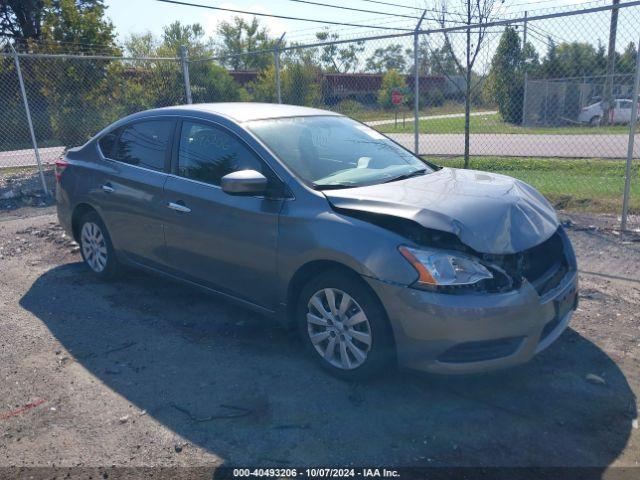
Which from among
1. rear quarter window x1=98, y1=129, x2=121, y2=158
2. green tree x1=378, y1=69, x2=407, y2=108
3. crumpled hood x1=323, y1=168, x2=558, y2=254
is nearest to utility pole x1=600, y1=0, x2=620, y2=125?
green tree x1=378, y1=69, x2=407, y2=108

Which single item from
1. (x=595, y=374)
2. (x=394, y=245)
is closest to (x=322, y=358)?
(x=394, y=245)

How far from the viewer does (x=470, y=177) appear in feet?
14.9

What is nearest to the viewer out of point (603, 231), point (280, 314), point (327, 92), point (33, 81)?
point (280, 314)

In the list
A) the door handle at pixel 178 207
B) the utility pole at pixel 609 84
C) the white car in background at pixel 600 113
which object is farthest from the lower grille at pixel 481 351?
the white car in background at pixel 600 113

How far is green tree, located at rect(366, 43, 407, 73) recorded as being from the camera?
9664 millimetres

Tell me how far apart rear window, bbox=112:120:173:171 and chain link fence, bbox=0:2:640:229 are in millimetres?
4083

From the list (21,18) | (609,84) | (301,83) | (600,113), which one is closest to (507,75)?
(609,84)

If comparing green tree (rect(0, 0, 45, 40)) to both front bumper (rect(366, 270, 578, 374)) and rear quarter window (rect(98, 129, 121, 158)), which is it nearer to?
rear quarter window (rect(98, 129, 121, 158))

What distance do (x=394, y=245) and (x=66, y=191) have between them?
13.2 ft

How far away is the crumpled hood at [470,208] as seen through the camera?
3.49 m

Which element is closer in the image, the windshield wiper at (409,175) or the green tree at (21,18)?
the windshield wiper at (409,175)

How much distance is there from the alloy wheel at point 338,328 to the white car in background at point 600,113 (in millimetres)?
6908

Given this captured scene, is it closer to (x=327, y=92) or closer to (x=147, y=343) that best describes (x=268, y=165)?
(x=147, y=343)

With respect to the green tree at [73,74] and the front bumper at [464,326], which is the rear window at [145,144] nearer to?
the front bumper at [464,326]
